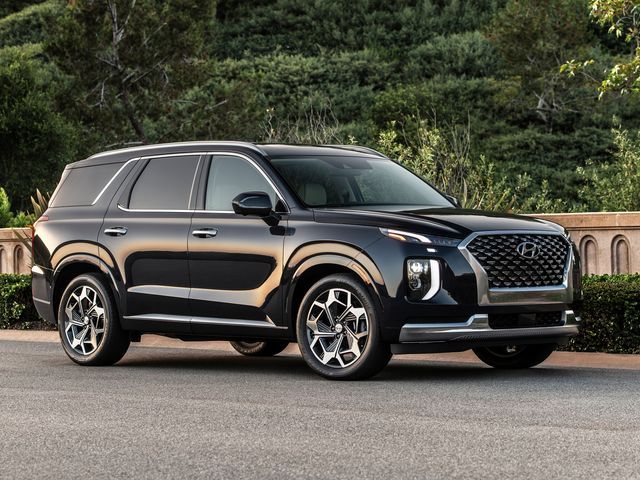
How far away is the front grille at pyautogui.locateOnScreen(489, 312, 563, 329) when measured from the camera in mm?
10547

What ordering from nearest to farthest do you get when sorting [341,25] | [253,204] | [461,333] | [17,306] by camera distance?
[461,333] → [253,204] → [17,306] → [341,25]

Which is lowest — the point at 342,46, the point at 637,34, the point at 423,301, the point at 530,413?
the point at 530,413

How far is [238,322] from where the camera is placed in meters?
11.4

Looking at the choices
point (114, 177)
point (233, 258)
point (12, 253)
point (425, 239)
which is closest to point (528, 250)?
point (425, 239)

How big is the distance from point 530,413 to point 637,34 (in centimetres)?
1277

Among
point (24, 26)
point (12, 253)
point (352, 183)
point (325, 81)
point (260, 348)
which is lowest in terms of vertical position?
point (260, 348)

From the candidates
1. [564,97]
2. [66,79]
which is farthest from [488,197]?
[564,97]

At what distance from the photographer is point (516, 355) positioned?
1197 cm

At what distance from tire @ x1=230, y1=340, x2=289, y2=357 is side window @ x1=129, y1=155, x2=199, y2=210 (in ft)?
6.73

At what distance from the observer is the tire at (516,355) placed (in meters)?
11.8

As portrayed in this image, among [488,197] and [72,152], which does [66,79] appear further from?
[488,197]

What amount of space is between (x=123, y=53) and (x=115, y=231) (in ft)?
94.5

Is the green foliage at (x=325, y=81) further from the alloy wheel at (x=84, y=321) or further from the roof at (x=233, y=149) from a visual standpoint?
the alloy wheel at (x=84, y=321)

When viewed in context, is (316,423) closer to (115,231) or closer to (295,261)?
(295,261)
